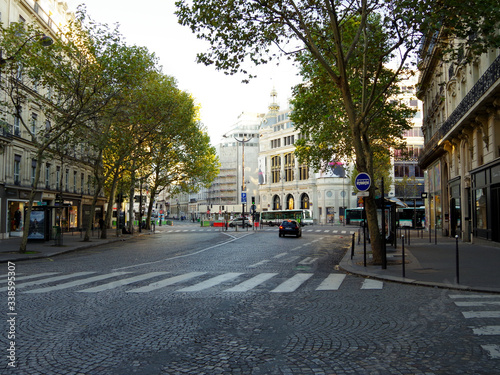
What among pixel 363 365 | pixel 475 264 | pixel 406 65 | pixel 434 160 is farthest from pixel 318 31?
pixel 434 160

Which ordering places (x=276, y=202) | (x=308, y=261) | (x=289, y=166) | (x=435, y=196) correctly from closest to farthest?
(x=308, y=261) → (x=435, y=196) → (x=289, y=166) → (x=276, y=202)

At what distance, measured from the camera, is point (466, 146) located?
25.3 m

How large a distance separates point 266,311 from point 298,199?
8725 centimetres

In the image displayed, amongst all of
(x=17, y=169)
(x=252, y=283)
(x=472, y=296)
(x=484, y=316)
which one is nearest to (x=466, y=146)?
(x=472, y=296)

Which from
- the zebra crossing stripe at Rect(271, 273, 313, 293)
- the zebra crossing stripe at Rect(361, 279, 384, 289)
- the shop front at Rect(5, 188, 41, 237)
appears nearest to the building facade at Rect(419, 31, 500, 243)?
the zebra crossing stripe at Rect(361, 279, 384, 289)

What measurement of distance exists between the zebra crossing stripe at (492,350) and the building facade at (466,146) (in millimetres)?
9997

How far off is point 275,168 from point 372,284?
92.7 meters

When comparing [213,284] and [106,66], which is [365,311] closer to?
[213,284]

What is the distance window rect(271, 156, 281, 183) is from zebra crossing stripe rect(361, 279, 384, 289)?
90.5 meters

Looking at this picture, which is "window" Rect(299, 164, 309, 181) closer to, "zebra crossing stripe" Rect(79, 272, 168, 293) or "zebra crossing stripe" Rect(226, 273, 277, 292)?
"zebra crossing stripe" Rect(226, 273, 277, 292)

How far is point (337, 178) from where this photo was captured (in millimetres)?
85812

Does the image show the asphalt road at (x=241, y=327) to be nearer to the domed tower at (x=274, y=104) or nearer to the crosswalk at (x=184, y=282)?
the crosswalk at (x=184, y=282)

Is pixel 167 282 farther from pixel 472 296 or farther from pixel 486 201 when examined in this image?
pixel 486 201

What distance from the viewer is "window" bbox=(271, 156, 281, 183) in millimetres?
101562
